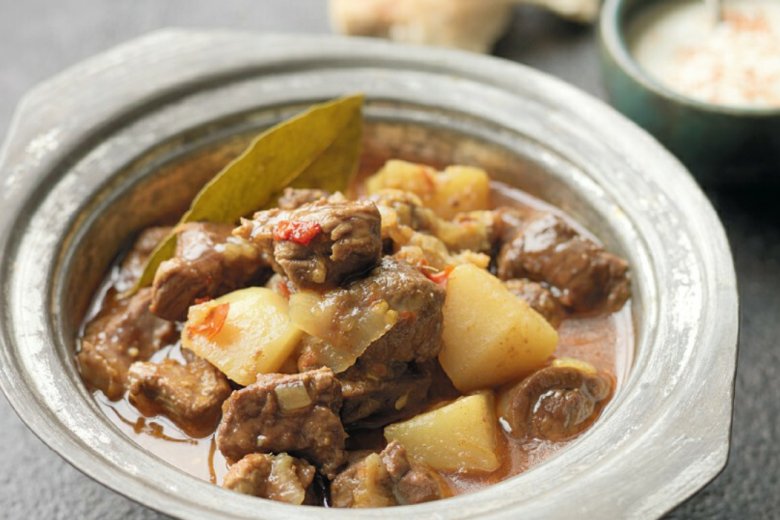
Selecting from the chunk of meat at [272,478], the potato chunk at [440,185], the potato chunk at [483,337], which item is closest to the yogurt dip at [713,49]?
the potato chunk at [440,185]

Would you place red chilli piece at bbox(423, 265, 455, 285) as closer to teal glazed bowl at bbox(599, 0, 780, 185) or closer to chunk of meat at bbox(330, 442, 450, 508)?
chunk of meat at bbox(330, 442, 450, 508)

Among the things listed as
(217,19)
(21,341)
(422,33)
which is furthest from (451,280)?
(217,19)

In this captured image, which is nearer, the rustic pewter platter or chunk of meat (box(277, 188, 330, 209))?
the rustic pewter platter

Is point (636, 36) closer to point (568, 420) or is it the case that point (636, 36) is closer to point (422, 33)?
point (422, 33)

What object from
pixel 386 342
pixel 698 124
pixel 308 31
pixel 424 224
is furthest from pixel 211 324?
pixel 308 31

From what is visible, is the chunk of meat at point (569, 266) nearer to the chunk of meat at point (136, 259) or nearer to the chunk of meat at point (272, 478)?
the chunk of meat at point (272, 478)

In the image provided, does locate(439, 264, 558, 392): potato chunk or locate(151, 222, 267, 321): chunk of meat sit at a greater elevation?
locate(151, 222, 267, 321): chunk of meat

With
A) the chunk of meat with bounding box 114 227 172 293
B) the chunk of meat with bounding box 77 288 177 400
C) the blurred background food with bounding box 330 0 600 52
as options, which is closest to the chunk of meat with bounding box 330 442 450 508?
the chunk of meat with bounding box 77 288 177 400
